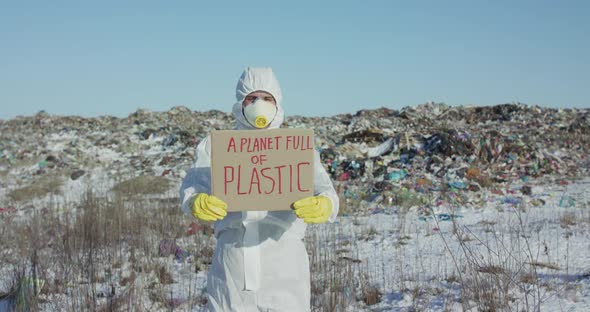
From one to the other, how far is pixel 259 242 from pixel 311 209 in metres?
0.31

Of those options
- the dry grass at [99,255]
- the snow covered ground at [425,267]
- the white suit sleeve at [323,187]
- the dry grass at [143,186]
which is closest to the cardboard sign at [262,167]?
the white suit sleeve at [323,187]

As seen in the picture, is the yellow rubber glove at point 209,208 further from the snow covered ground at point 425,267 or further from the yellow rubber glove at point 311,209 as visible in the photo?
the snow covered ground at point 425,267

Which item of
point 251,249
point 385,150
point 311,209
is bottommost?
point 251,249

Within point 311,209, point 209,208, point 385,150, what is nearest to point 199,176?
point 209,208

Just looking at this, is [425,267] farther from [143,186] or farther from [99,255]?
[143,186]

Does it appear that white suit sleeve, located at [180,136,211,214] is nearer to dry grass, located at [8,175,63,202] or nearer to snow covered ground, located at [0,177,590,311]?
snow covered ground, located at [0,177,590,311]

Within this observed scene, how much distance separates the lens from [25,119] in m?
19.1

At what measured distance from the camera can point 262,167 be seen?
6.43 ft

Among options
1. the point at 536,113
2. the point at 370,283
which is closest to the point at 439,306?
the point at 370,283

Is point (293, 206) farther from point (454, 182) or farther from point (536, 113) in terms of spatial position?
point (536, 113)

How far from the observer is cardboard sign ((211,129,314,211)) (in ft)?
6.27

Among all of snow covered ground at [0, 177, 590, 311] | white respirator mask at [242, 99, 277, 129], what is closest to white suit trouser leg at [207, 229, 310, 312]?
Result: white respirator mask at [242, 99, 277, 129]

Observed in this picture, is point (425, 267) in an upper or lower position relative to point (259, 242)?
lower

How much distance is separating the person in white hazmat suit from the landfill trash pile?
419 cm
